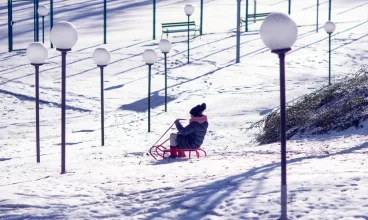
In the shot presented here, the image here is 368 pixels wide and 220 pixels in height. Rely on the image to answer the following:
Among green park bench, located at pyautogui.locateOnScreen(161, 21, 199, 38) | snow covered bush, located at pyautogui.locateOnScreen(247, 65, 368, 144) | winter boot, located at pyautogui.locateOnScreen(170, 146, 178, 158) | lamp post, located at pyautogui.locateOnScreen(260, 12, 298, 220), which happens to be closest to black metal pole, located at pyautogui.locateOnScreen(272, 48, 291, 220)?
lamp post, located at pyautogui.locateOnScreen(260, 12, 298, 220)

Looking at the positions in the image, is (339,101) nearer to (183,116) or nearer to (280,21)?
(183,116)

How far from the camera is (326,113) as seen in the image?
13969mm

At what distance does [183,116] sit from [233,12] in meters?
18.1

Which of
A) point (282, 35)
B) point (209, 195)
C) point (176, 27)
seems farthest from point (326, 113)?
point (176, 27)

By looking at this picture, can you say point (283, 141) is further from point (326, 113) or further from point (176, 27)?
point (176, 27)

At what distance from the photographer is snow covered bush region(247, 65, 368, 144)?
44.4 feet

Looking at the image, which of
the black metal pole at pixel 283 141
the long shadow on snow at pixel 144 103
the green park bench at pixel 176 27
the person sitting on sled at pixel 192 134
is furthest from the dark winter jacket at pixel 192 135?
the green park bench at pixel 176 27

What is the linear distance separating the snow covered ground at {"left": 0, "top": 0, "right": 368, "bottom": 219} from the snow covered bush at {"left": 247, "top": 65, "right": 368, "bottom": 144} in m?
0.45

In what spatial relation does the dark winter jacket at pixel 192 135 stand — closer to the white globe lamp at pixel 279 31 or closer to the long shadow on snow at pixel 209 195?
the long shadow on snow at pixel 209 195

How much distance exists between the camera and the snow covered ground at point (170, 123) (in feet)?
25.5

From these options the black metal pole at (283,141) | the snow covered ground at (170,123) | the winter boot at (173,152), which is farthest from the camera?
the winter boot at (173,152)

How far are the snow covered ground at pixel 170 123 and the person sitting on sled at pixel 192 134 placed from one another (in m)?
0.51

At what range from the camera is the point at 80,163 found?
12.7m

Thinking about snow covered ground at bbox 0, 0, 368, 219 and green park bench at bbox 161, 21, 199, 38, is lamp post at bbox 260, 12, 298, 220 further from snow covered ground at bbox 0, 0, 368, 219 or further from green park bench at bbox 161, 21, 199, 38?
green park bench at bbox 161, 21, 199, 38
